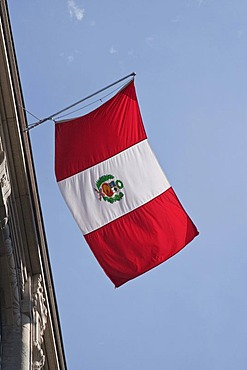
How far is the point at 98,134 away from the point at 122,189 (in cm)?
153

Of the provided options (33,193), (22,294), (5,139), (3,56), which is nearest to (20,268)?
(22,294)

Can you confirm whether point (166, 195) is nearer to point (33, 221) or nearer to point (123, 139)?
point (123, 139)

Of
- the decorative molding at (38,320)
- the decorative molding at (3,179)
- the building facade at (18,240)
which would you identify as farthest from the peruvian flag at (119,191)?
the decorative molding at (38,320)

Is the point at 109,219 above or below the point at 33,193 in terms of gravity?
below

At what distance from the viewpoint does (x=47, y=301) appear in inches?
678

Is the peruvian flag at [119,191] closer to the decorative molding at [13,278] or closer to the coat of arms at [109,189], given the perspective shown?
the coat of arms at [109,189]

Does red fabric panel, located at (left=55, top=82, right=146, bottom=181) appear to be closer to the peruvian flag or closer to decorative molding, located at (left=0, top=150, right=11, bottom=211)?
the peruvian flag

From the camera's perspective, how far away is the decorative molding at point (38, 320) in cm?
1495

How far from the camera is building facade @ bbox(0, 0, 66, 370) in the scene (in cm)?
1365

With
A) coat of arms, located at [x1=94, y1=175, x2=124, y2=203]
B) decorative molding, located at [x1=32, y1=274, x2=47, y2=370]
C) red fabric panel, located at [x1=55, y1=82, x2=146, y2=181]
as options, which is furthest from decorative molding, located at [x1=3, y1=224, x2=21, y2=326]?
coat of arms, located at [x1=94, y1=175, x2=124, y2=203]

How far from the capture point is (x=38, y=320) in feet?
50.6

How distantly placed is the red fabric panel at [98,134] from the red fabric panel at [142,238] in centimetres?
166

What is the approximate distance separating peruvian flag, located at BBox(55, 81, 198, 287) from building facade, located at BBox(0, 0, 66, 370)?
1147 mm

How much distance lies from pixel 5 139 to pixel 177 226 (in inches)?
188
